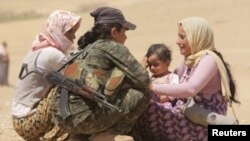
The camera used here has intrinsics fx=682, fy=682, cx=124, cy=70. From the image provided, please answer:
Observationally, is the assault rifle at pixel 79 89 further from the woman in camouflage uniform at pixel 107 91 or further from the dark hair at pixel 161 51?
the dark hair at pixel 161 51

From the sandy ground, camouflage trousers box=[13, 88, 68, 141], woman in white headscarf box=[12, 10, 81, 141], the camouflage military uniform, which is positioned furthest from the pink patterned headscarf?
the sandy ground

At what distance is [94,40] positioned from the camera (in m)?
Answer: 5.77

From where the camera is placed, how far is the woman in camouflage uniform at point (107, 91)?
5355mm

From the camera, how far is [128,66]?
542 centimetres

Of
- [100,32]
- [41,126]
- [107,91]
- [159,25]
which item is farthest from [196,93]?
[159,25]

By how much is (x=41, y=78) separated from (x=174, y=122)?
4.12 feet

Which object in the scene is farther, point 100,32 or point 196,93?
point 100,32

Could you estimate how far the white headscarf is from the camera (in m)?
5.59

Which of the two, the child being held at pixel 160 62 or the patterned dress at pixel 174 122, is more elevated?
the child being held at pixel 160 62

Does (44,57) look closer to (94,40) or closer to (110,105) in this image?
(94,40)

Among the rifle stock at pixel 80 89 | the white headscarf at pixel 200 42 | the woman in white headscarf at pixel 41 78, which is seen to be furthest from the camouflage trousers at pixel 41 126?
the white headscarf at pixel 200 42

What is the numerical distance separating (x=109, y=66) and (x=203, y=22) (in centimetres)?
87

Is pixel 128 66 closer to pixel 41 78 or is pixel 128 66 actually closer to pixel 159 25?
pixel 41 78

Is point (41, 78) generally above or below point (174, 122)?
above
